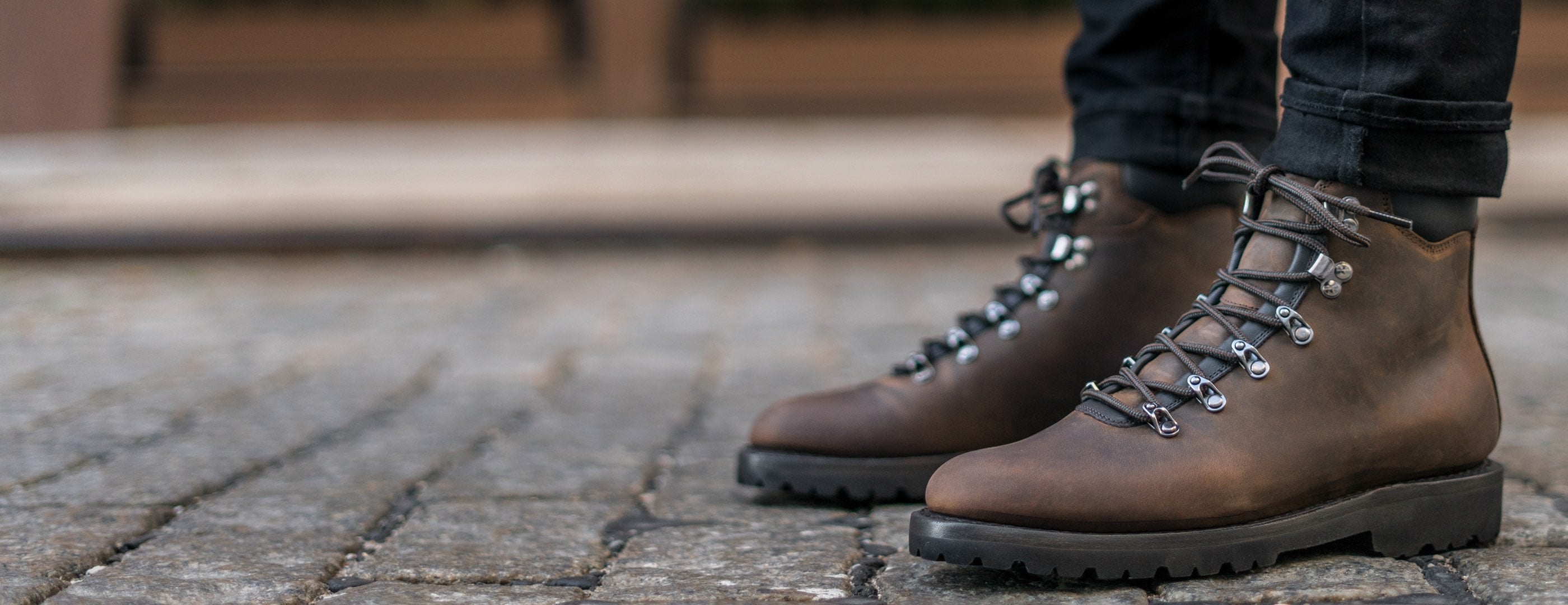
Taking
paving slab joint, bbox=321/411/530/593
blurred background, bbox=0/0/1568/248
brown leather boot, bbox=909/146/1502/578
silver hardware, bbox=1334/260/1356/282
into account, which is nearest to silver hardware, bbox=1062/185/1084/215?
brown leather boot, bbox=909/146/1502/578

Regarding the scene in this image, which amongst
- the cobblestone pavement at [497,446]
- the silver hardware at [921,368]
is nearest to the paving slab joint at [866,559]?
the cobblestone pavement at [497,446]

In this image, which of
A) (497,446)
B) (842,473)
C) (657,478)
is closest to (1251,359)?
(842,473)

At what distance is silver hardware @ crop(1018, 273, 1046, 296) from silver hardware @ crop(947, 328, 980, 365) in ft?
0.26

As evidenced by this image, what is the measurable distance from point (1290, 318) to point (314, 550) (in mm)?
935

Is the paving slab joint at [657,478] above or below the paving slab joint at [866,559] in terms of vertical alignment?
below

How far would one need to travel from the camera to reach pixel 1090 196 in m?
1.47

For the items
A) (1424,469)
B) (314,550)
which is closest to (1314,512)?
(1424,469)

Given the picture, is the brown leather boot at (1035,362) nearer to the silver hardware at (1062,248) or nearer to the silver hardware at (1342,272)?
the silver hardware at (1062,248)

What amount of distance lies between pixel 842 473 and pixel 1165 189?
0.46 meters

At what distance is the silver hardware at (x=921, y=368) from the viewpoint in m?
1.47

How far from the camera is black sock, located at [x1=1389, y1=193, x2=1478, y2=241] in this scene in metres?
1.20

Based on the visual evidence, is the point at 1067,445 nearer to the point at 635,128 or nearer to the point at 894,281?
the point at 894,281

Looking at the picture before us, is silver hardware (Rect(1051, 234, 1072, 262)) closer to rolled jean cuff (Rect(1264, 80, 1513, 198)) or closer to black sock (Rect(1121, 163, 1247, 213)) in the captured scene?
black sock (Rect(1121, 163, 1247, 213))

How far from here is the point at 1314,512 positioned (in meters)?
1.19
